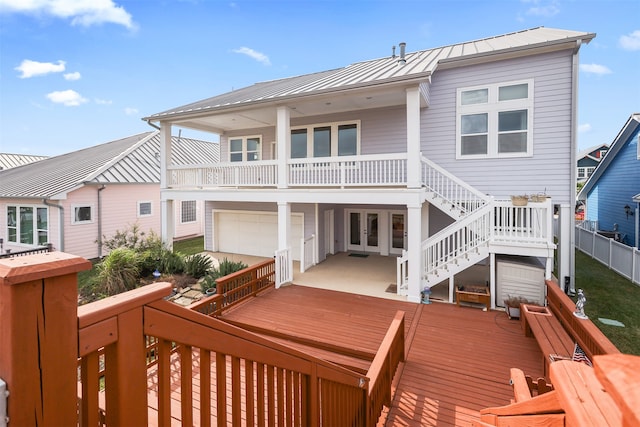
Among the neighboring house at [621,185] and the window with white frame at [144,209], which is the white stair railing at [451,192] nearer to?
the neighboring house at [621,185]

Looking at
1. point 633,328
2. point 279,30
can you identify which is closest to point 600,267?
Result: point 633,328

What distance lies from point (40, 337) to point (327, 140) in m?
12.3

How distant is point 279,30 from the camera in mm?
19266

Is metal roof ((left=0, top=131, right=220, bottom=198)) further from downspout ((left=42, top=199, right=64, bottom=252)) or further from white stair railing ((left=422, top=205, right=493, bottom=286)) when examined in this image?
white stair railing ((left=422, top=205, right=493, bottom=286))

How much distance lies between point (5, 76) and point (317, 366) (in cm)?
5057

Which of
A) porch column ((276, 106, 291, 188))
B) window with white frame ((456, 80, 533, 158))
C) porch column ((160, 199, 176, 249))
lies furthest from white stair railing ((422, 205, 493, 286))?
porch column ((160, 199, 176, 249))

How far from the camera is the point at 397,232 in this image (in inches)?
523

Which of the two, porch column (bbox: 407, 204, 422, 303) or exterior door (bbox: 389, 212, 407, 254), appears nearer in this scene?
porch column (bbox: 407, 204, 422, 303)

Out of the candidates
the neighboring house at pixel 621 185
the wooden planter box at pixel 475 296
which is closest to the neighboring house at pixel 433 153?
the wooden planter box at pixel 475 296

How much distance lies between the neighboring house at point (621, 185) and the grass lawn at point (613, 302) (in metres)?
3.54

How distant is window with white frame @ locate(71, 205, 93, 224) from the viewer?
1431 centimetres

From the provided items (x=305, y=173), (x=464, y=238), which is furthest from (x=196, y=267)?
(x=464, y=238)

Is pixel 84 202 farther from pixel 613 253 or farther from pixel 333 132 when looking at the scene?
pixel 613 253

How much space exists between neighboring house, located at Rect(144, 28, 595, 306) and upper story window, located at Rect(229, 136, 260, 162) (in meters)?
1.59
